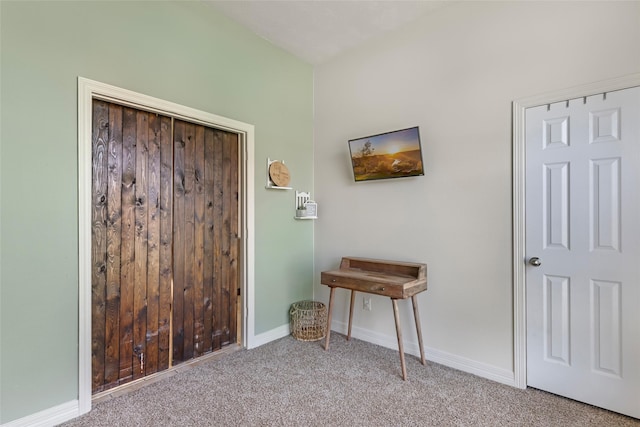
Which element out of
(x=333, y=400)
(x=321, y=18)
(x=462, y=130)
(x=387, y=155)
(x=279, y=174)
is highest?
(x=321, y=18)

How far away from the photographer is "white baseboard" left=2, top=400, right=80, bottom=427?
1.75 meters

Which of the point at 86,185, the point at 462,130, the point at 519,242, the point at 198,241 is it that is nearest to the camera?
the point at 86,185

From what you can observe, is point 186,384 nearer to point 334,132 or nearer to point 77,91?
point 77,91

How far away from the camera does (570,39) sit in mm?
2035

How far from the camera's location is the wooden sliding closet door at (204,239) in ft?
8.25

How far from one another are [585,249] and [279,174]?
2.43m

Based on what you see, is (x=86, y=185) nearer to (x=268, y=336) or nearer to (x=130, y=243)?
(x=130, y=243)

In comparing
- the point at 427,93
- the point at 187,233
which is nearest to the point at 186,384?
the point at 187,233

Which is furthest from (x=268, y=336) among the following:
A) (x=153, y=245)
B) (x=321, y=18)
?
(x=321, y=18)

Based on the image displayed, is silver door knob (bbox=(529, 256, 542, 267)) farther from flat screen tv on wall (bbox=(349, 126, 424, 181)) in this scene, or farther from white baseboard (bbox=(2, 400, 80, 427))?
white baseboard (bbox=(2, 400, 80, 427))

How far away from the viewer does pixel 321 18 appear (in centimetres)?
269

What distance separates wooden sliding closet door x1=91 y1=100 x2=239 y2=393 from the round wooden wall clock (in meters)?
0.35

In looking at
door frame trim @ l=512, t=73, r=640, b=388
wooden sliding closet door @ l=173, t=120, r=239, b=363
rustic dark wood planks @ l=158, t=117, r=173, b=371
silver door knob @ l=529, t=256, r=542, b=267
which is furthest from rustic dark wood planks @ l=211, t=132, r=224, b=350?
silver door knob @ l=529, t=256, r=542, b=267

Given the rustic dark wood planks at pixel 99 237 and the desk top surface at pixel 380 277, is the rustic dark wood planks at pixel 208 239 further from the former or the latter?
the desk top surface at pixel 380 277
